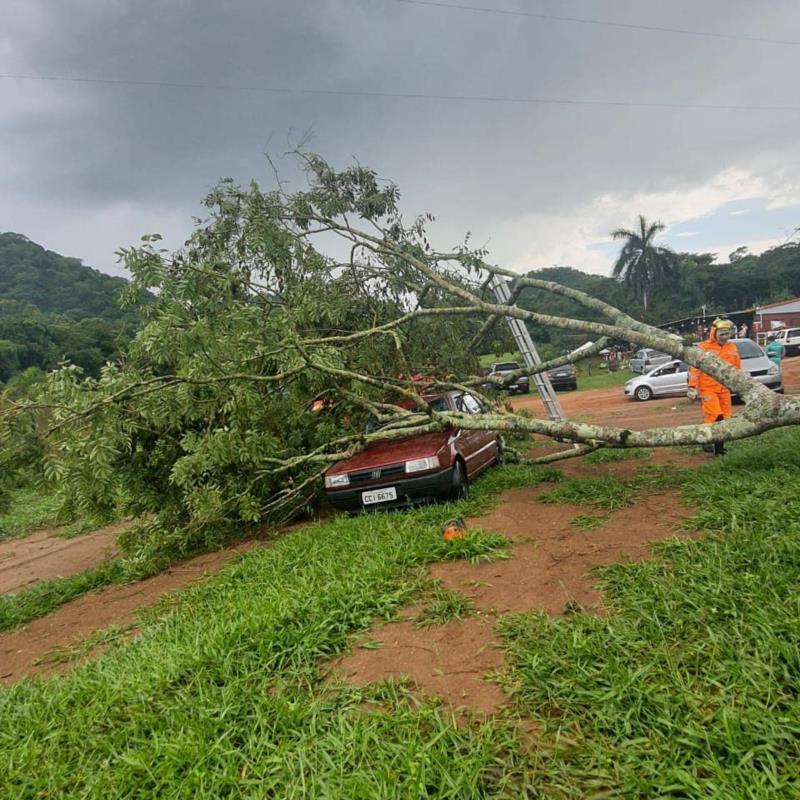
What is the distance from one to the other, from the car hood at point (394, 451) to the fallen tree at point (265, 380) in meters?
0.18

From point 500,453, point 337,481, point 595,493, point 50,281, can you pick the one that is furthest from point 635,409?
point 50,281

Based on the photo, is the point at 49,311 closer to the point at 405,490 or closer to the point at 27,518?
the point at 27,518

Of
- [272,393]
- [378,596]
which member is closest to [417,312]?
[272,393]

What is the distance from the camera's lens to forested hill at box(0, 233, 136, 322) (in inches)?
1935

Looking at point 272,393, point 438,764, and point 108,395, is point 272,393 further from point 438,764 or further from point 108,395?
point 438,764

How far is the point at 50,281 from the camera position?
5350cm

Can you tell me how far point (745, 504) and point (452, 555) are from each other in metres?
2.22

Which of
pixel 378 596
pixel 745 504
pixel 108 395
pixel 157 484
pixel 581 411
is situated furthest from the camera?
pixel 581 411

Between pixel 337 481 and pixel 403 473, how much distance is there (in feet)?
2.48

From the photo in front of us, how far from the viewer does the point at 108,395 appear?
493 centimetres

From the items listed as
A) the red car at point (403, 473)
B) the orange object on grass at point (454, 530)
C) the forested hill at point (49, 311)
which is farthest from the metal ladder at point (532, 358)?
the forested hill at point (49, 311)

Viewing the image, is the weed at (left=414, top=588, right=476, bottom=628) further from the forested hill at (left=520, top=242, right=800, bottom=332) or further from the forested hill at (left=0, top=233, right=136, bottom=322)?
the forested hill at (left=0, top=233, right=136, bottom=322)

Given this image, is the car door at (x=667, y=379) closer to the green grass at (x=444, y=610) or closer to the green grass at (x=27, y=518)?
the green grass at (x=444, y=610)

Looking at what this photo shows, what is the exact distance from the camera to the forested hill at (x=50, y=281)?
161ft
